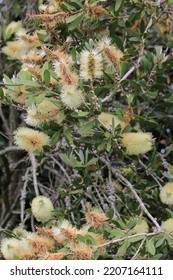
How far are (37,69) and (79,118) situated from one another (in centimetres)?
17

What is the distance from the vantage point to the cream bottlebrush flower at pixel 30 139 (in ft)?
4.68

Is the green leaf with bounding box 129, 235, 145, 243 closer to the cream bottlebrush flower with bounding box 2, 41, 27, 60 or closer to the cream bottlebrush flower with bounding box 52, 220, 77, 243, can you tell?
the cream bottlebrush flower with bounding box 52, 220, 77, 243

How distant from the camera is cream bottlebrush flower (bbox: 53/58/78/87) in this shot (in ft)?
4.26

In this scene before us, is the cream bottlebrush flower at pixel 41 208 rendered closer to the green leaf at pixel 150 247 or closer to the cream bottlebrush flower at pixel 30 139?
the cream bottlebrush flower at pixel 30 139

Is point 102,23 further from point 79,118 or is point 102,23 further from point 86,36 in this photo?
point 79,118

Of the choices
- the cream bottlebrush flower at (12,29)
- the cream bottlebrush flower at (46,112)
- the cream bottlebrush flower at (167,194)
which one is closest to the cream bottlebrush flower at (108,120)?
the cream bottlebrush flower at (46,112)

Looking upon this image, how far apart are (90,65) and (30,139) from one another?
25 centimetres

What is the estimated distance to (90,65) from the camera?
4.33ft

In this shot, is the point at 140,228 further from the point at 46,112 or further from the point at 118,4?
the point at 118,4

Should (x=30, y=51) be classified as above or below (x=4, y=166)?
above

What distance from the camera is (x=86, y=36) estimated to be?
165 cm

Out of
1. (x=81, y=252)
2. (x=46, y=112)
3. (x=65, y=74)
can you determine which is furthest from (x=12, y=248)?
(x=65, y=74)
